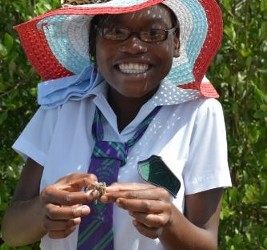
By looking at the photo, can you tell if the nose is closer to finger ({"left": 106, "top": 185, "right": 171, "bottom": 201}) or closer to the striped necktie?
the striped necktie

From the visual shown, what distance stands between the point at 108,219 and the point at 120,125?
275 millimetres

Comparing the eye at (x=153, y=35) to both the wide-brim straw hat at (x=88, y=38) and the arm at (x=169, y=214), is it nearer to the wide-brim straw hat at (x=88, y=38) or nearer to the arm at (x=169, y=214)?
the wide-brim straw hat at (x=88, y=38)

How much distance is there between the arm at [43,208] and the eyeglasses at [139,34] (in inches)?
15.0

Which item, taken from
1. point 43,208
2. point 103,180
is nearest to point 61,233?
point 43,208

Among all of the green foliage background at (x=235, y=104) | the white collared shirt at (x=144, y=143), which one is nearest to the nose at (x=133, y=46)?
the white collared shirt at (x=144, y=143)

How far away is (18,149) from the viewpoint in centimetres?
249

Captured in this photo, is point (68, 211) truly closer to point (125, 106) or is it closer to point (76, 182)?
point (76, 182)

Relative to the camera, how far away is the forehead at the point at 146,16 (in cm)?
234

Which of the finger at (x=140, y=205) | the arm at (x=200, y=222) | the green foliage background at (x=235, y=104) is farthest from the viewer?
the green foliage background at (x=235, y=104)

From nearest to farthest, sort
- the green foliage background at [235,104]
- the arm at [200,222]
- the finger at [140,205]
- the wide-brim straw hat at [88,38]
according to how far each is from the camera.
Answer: the finger at [140,205] → the arm at [200,222] → the wide-brim straw hat at [88,38] → the green foliage background at [235,104]

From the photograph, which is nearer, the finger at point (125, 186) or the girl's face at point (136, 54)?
the finger at point (125, 186)

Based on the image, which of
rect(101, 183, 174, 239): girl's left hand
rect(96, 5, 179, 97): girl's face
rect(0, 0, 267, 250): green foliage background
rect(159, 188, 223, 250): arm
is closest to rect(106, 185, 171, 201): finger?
rect(101, 183, 174, 239): girl's left hand

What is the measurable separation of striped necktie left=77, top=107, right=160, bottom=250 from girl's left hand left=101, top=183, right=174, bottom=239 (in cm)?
15

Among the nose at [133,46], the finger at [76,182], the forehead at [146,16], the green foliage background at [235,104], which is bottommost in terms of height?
the green foliage background at [235,104]
